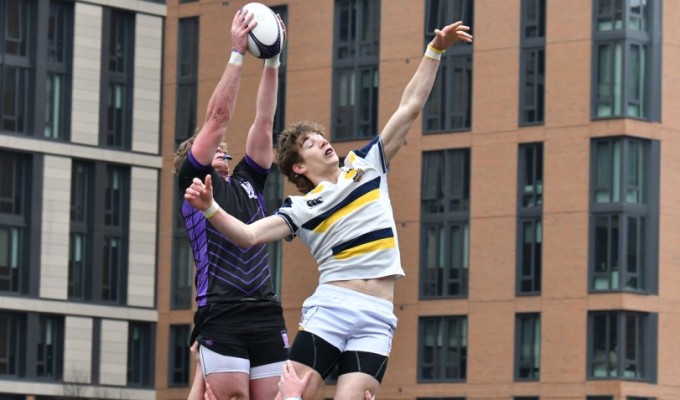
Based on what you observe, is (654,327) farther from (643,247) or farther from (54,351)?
(54,351)

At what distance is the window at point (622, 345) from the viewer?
69938 millimetres

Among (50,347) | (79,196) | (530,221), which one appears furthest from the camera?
(79,196)

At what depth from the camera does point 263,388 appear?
15680 millimetres

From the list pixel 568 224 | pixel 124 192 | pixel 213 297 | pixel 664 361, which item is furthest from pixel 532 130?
pixel 213 297

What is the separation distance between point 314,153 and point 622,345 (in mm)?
56994

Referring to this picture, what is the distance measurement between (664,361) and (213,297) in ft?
183

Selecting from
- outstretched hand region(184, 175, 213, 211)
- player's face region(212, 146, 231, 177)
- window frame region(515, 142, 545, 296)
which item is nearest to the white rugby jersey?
outstretched hand region(184, 175, 213, 211)

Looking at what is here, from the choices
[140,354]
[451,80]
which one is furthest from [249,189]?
[140,354]

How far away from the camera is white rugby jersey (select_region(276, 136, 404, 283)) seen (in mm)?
13727

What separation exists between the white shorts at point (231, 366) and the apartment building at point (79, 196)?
61.7 m

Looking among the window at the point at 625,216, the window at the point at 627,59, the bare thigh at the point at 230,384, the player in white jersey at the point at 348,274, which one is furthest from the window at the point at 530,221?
the player in white jersey at the point at 348,274

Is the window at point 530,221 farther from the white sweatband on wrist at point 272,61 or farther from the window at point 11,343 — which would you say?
the white sweatband on wrist at point 272,61

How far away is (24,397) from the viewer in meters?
76.8

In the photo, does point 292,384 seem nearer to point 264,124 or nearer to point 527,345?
point 264,124
